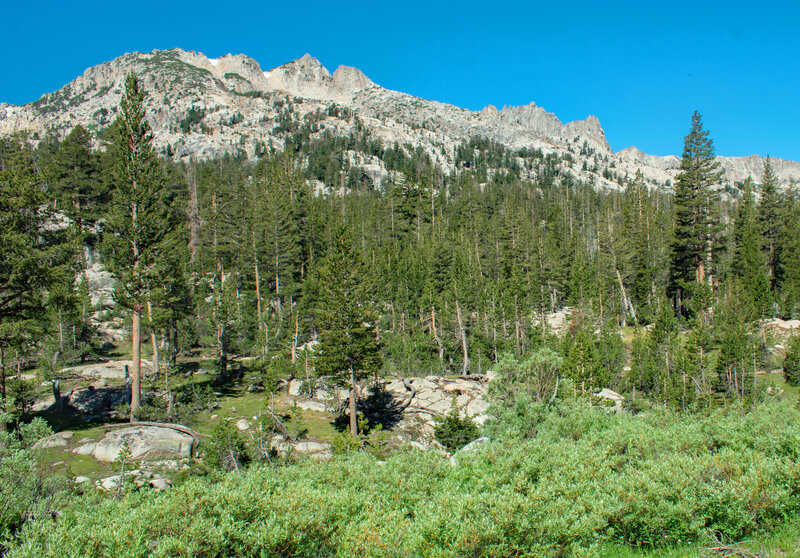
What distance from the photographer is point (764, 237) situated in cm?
6025

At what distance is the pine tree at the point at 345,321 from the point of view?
2777 centimetres

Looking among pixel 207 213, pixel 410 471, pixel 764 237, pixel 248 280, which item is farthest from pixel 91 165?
pixel 764 237

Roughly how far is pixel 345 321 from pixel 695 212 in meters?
40.5

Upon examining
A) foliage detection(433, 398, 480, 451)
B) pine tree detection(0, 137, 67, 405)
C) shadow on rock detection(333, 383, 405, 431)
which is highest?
pine tree detection(0, 137, 67, 405)

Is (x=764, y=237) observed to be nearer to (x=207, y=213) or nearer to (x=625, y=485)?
(x=625, y=485)

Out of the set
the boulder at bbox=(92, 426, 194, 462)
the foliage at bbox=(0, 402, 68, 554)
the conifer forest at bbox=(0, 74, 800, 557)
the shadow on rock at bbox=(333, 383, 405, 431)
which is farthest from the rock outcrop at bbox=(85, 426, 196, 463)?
the shadow on rock at bbox=(333, 383, 405, 431)

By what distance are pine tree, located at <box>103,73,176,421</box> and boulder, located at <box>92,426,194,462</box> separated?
24.0 feet

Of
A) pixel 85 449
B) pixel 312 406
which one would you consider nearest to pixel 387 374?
pixel 312 406

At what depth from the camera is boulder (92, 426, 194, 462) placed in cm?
1822

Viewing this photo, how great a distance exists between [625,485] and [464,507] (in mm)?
4115

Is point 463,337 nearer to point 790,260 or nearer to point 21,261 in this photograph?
point 21,261

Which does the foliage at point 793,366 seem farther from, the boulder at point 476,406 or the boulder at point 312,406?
the boulder at point 312,406

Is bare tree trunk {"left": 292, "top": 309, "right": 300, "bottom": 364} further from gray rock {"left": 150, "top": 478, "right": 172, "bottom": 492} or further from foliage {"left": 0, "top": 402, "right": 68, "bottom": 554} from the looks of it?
foliage {"left": 0, "top": 402, "right": 68, "bottom": 554}

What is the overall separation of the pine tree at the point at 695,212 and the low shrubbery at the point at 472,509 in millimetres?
39213
